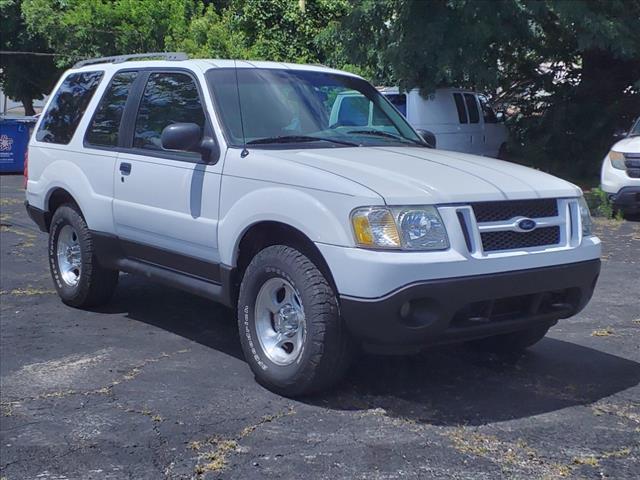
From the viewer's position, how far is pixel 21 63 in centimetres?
3212

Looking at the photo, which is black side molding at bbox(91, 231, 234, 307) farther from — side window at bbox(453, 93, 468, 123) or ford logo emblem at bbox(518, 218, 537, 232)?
side window at bbox(453, 93, 468, 123)

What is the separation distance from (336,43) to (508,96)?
5433mm

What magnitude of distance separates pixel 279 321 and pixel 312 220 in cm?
74

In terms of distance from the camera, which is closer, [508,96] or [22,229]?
[22,229]

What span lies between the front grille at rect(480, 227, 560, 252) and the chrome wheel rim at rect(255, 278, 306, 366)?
1104 mm

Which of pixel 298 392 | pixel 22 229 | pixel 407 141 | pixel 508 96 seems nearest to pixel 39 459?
pixel 298 392

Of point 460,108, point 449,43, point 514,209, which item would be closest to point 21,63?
point 460,108

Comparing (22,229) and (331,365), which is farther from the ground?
(331,365)

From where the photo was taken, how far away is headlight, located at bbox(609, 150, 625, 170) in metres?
13.5

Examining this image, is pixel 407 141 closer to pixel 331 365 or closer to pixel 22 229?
pixel 331 365

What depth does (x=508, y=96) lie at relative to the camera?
882 inches

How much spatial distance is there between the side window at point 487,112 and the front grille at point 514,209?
630 inches

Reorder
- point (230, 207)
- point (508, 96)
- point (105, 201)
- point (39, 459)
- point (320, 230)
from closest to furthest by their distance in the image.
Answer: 1. point (39, 459)
2. point (320, 230)
3. point (230, 207)
4. point (105, 201)
5. point (508, 96)

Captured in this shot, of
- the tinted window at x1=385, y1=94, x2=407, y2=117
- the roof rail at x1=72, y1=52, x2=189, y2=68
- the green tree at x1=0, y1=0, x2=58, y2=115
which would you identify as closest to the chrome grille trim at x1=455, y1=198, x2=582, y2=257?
the roof rail at x1=72, y1=52, x2=189, y2=68
